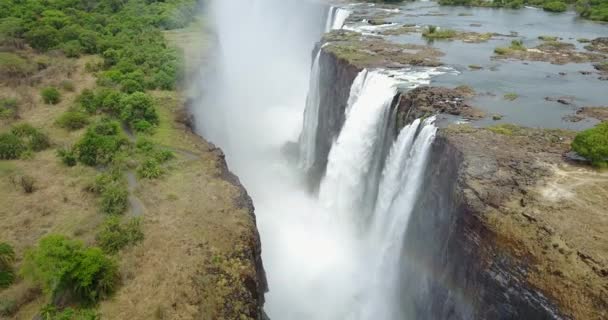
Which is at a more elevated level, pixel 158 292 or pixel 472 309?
pixel 472 309

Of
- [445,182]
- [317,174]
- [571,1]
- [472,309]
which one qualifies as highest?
[571,1]

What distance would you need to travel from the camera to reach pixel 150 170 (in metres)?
22.3

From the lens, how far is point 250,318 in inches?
587

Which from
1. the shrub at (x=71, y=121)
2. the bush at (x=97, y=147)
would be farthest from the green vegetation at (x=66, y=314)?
the shrub at (x=71, y=121)

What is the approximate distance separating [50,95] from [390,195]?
25.2 meters

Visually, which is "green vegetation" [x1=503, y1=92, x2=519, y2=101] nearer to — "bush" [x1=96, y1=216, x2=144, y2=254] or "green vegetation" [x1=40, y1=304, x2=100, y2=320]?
"bush" [x1=96, y1=216, x2=144, y2=254]

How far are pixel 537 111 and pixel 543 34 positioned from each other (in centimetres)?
1958

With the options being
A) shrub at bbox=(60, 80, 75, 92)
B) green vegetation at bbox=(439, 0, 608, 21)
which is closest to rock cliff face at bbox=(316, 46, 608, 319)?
shrub at bbox=(60, 80, 75, 92)

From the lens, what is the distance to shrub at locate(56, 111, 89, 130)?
90.7 ft

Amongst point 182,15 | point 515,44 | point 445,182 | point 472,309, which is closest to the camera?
point 472,309

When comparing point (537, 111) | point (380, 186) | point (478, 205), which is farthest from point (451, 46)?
point (478, 205)

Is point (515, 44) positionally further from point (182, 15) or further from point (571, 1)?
point (182, 15)

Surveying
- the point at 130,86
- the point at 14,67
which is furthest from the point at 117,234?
the point at 14,67

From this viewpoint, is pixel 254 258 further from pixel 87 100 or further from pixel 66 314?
pixel 87 100
